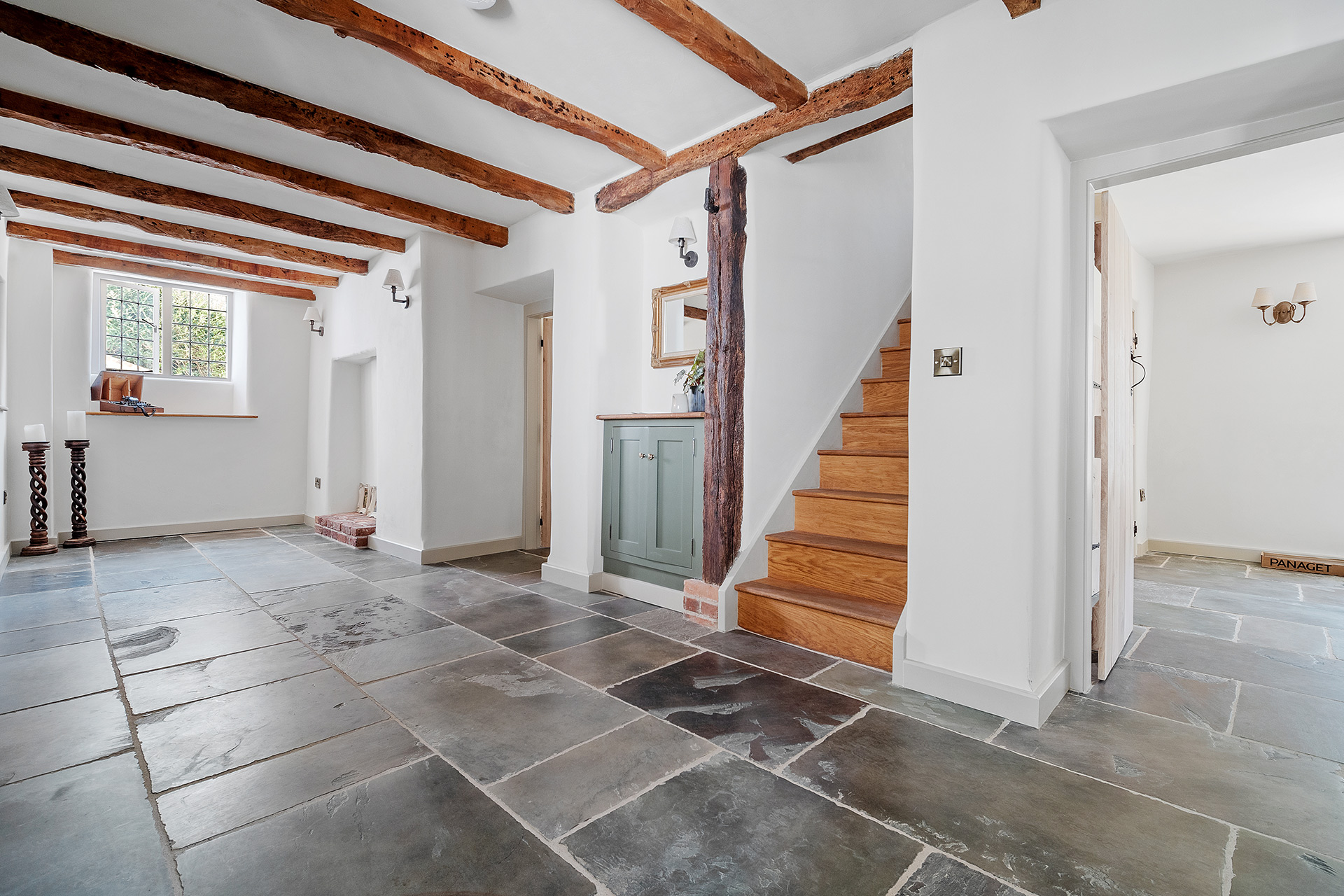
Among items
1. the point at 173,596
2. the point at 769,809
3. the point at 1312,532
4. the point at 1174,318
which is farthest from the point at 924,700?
the point at 1174,318

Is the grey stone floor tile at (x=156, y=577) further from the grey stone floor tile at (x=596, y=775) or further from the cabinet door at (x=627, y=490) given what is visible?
the grey stone floor tile at (x=596, y=775)

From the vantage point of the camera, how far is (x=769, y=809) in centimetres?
162

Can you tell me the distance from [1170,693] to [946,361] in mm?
1512

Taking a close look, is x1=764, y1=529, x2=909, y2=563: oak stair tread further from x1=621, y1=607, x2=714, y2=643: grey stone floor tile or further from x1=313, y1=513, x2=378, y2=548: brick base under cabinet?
x1=313, y1=513, x2=378, y2=548: brick base under cabinet

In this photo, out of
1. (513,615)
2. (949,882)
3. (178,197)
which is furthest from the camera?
(178,197)

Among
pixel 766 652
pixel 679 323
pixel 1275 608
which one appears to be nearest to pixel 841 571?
pixel 766 652

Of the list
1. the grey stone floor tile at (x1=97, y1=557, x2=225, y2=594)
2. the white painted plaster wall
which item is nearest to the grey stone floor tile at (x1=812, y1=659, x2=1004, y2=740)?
the grey stone floor tile at (x1=97, y1=557, x2=225, y2=594)

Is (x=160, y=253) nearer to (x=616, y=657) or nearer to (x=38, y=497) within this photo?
(x=38, y=497)

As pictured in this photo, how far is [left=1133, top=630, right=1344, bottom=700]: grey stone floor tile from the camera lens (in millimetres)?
2426

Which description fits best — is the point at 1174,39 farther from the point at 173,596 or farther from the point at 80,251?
the point at 80,251

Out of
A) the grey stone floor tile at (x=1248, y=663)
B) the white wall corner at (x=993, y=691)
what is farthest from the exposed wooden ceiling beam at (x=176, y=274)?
the grey stone floor tile at (x=1248, y=663)

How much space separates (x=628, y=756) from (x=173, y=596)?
3.31m

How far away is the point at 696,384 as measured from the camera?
11.4ft

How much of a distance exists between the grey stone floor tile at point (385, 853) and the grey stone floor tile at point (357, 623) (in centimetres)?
135
